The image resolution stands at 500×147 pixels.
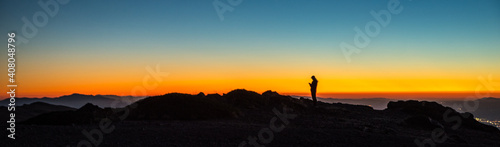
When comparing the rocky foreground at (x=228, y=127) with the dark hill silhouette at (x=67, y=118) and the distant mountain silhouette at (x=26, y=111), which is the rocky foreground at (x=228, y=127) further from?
the distant mountain silhouette at (x=26, y=111)

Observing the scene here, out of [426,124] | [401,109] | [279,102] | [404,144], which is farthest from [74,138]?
[401,109]

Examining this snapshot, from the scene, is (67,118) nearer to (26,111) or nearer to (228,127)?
(228,127)

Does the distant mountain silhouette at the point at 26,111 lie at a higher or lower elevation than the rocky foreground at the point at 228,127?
higher

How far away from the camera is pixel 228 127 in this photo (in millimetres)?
16875

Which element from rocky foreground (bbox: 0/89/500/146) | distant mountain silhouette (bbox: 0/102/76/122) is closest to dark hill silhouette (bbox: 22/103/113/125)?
rocky foreground (bbox: 0/89/500/146)

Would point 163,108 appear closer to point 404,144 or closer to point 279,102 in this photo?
point 279,102

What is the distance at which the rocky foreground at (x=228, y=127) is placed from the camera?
1392 centimetres

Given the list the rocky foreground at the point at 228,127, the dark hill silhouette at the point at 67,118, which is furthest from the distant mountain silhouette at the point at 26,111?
the rocky foreground at the point at 228,127

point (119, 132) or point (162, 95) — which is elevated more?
point (162, 95)

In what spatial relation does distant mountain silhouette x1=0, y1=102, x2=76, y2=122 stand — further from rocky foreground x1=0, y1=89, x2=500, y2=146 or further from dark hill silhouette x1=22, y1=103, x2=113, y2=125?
rocky foreground x1=0, y1=89, x2=500, y2=146

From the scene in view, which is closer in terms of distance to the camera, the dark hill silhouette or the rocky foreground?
the rocky foreground

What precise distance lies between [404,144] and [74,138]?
15.3m

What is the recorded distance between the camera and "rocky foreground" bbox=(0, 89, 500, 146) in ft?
45.7

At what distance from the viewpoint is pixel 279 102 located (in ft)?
102
